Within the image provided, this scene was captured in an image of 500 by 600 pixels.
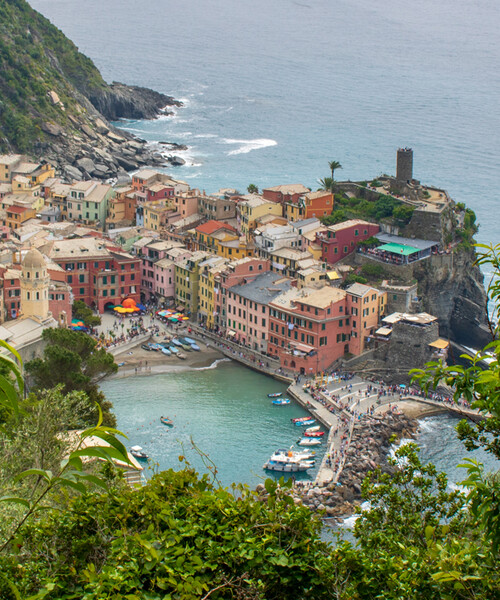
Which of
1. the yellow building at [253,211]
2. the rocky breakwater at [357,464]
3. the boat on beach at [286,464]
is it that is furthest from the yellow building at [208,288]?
the boat on beach at [286,464]

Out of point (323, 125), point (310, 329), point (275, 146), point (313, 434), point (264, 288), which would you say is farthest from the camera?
point (323, 125)

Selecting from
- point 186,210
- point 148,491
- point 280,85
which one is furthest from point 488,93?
point 148,491

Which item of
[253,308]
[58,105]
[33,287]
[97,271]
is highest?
[58,105]

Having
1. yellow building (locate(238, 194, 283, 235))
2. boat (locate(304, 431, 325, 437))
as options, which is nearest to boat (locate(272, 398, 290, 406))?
boat (locate(304, 431, 325, 437))

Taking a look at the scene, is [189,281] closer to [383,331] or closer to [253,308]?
[253,308]

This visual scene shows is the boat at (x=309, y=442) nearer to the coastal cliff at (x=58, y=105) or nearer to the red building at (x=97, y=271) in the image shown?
the red building at (x=97, y=271)

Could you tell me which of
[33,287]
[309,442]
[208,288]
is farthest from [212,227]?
[309,442]

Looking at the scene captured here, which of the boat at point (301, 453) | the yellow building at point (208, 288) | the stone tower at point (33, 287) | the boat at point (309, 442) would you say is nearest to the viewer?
the boat at point (301, 453)
